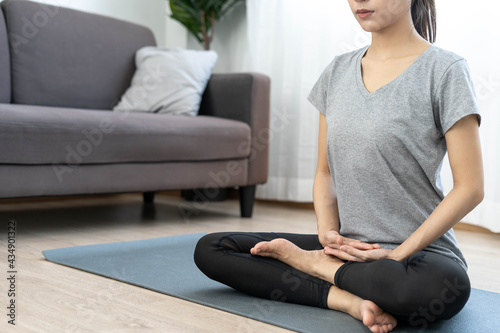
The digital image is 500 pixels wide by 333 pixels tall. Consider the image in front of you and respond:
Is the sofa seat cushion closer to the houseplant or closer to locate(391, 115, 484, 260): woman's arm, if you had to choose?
the houseplant

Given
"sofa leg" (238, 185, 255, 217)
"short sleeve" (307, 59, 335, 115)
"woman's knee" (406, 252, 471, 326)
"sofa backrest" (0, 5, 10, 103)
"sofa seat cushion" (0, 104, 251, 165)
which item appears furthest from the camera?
"sofa leg" (238, 185, 255, 217)

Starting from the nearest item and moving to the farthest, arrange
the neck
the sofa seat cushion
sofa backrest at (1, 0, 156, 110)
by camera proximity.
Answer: the neck, the sofa seat cushion, sofa backrest at (1, 0, 156, 110)

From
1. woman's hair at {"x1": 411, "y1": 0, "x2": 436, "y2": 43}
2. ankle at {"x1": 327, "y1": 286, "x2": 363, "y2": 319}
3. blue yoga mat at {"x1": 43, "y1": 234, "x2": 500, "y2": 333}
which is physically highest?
woman's hair at {"x1": 411, "y1": 0, "x2": 436, "y2": 43}

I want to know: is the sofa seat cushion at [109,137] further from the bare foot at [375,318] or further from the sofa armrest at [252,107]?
the bare foot at [375,318]

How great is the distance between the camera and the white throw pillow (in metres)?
2.73

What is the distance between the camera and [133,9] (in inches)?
137

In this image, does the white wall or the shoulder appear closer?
the shoulder

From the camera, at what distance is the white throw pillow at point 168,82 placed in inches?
108

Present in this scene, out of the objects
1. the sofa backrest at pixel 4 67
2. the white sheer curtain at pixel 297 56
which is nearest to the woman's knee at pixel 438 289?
the white sheer curtain at pixel 297 56

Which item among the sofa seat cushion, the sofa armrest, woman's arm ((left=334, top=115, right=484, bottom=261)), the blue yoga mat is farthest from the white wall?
woman's arm ((left=334, top=115, right=484, bottom=261))

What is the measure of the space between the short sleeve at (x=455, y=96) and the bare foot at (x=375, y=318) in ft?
1.14

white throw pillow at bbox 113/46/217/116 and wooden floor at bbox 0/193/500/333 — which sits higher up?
white throw pillow at bbox 113/46/217/116

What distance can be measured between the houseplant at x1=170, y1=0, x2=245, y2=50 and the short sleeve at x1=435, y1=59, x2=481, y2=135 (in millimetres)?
2282

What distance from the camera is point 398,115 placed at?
3.86 feet
